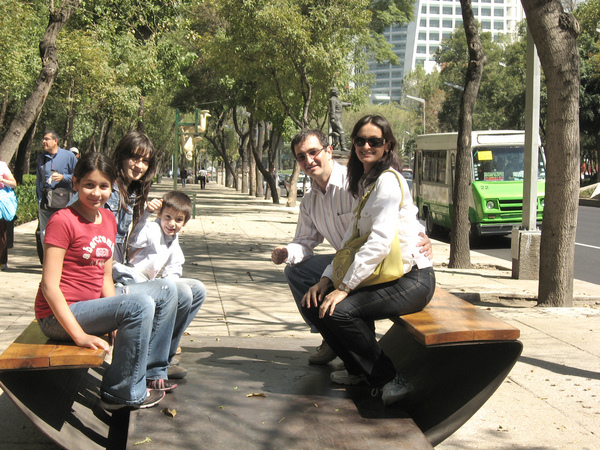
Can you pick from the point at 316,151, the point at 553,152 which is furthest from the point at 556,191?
the point at 316,151

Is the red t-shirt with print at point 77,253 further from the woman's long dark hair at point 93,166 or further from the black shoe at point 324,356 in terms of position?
the black shoe at point 324,356

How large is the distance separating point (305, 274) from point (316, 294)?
0.49 m

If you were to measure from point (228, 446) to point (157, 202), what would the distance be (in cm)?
173

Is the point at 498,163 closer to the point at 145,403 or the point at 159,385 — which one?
the point at 159,385

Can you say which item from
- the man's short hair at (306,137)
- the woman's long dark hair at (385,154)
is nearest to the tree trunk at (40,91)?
the man's short hair at (306,137)

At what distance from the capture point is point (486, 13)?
187 m

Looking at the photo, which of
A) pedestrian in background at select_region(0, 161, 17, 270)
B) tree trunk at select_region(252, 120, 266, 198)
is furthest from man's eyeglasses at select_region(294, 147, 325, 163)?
tree trunk at select_region(252, 120, 266, 198)

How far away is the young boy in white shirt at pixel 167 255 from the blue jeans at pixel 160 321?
225 mm

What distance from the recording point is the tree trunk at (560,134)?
7.73 meters

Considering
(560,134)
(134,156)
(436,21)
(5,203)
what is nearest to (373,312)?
(134,156)

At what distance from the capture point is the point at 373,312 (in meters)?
3.80

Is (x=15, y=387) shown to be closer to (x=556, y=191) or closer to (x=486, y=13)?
(x=556, y=191)

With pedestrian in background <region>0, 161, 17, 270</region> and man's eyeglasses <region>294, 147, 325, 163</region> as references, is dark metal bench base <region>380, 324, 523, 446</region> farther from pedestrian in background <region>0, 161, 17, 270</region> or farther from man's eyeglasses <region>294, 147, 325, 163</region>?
pedestrian in background <region>0, 161, 17, 270</region>

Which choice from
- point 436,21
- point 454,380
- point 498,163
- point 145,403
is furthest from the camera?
point 436,21
